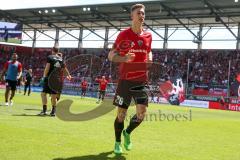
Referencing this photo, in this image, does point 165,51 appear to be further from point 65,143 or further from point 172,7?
point 65,143

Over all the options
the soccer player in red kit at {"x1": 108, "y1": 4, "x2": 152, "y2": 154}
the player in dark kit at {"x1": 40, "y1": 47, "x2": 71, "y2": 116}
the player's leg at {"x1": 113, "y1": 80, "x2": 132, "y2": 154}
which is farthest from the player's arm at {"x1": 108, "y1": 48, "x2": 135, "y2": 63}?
the player in dark kit at {"x1": 40, "y1": 47, "x2": 71, "y2": 116}

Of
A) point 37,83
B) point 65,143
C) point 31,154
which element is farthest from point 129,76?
point 37,83

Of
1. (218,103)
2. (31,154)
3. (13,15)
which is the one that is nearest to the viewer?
(31,154)

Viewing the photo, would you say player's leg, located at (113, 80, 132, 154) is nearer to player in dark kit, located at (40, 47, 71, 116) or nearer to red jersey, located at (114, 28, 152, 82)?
red jersey, located at (114, 28, 152, 82)

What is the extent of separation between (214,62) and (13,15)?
29677 mm

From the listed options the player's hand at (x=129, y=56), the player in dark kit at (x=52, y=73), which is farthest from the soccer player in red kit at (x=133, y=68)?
the player in dark kit at (x=52, y=73)

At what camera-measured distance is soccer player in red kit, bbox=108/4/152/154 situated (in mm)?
7043

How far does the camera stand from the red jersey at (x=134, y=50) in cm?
704

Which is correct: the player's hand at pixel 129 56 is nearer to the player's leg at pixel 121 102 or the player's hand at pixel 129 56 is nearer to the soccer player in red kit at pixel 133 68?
the soccer player in red kit at pixel 133 68

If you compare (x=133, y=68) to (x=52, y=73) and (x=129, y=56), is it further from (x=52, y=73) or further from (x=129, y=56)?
(x=52, y=73)

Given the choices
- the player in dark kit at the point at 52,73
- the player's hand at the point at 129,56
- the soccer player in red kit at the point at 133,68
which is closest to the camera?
the player's hand at the point at 129,56

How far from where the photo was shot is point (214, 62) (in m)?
47.2

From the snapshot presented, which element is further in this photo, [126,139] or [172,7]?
[172,7]

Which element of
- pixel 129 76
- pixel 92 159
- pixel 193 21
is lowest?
pixel 92 159
